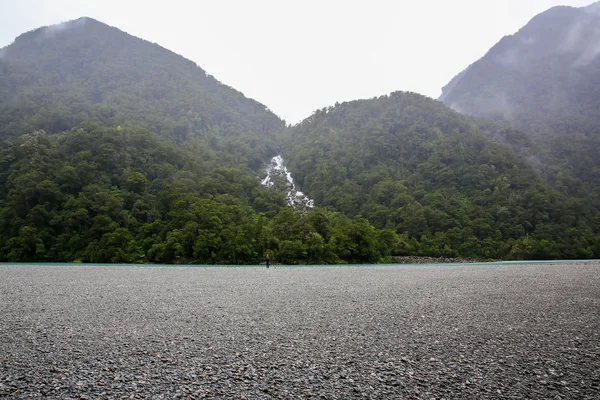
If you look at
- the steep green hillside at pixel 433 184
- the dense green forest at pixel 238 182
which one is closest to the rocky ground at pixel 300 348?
the dense green forest at pixel 238 182

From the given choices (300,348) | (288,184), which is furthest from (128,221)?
(288,184)

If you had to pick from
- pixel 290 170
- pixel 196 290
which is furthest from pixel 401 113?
pixel 196 290

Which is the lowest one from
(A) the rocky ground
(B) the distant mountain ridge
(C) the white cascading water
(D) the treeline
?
(A) the rocky ground

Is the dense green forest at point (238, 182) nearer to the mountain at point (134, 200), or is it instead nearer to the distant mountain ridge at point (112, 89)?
the mountain at point (134, 200)

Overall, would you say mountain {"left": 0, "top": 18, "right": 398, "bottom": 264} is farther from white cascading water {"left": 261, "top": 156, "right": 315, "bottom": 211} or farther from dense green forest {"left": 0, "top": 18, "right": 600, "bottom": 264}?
white cascading water {"left": 261, "top": 156, "right": 315, "bottom": 211}

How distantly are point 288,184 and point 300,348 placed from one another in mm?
108643

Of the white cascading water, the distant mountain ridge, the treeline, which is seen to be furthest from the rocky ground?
the distant mountain ridge

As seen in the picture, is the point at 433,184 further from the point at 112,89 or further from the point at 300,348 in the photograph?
the point at 112,89

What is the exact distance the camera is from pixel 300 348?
7.59 meters

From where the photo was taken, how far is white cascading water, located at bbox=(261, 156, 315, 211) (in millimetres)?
95931

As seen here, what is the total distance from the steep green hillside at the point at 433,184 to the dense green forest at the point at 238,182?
1.41ft

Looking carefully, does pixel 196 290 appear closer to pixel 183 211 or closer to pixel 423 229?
pixel 183 211

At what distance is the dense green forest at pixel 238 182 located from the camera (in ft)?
162

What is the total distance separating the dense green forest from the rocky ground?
34.5 metres
